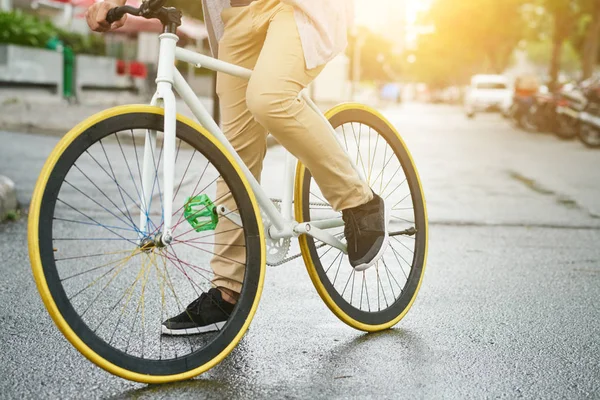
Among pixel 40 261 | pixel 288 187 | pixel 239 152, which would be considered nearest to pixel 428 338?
pixel 288 187

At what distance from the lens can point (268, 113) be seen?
299 centimetres

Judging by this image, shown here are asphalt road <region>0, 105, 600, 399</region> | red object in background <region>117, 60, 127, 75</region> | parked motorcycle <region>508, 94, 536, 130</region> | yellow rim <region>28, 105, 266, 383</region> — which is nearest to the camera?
yellow rim <region>28, 105, 266, 383</region>

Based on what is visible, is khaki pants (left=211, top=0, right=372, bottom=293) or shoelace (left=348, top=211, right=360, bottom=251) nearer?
khaki pants (left=211, top=0, right=372, bottom=293)

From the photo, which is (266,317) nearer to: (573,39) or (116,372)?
(116,372)

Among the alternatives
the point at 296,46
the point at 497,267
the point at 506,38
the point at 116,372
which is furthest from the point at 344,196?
the point at 506,38

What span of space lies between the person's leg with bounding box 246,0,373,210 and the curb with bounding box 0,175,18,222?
347cm

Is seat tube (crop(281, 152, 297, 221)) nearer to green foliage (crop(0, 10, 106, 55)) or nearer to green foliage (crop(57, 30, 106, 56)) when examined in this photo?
green foliage (crop(0, 10, 106, 55))

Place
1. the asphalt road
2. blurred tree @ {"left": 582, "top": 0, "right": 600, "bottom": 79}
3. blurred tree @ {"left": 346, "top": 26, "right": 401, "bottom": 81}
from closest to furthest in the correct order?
the asphalt road
blurred tree @ {"left": 582, "top": 0, "right": 600, "bottom": 79}
blurred tree @ {"left": 346, "top": 26, "right": 401, "bottom": 81}

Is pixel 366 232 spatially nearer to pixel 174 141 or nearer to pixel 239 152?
pixel 239 152

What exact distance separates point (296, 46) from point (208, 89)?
3560cm

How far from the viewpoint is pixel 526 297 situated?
14.6 ft

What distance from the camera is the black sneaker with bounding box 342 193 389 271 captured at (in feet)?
11.1

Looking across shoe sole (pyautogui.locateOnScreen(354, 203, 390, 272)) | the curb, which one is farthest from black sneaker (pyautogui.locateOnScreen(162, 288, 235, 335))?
the curb

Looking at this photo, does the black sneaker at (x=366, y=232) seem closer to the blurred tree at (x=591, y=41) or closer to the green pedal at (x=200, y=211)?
the green pedal at (x=200, y=211)
